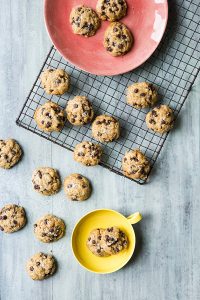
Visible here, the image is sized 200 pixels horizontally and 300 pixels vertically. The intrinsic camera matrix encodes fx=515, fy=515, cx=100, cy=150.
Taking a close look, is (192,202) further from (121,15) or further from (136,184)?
(121,15)

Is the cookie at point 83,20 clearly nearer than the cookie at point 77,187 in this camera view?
Yes

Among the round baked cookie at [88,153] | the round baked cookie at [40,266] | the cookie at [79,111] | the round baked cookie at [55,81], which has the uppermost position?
the round baked cookie at [55,81]

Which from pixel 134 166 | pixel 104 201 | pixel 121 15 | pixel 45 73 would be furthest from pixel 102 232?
pixel 121 15

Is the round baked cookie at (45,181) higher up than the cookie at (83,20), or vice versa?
the cookie at (83,20)

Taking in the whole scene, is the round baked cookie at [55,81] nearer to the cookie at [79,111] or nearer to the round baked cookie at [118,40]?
the cookie at [79,111]

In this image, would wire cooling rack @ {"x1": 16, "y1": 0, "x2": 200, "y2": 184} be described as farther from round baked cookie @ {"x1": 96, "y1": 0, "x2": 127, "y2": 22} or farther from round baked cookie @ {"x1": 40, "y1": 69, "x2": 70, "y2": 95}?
round baked cookie @ {"x1": 96, "y1": 0, "x2": 127, "y2": 22}

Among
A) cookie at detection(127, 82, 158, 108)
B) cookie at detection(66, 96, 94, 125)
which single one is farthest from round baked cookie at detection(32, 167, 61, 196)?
cookie at detection(127, 82, 158, 108)

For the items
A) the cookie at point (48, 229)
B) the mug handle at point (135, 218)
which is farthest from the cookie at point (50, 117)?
the mug handle at point (135, 218)
